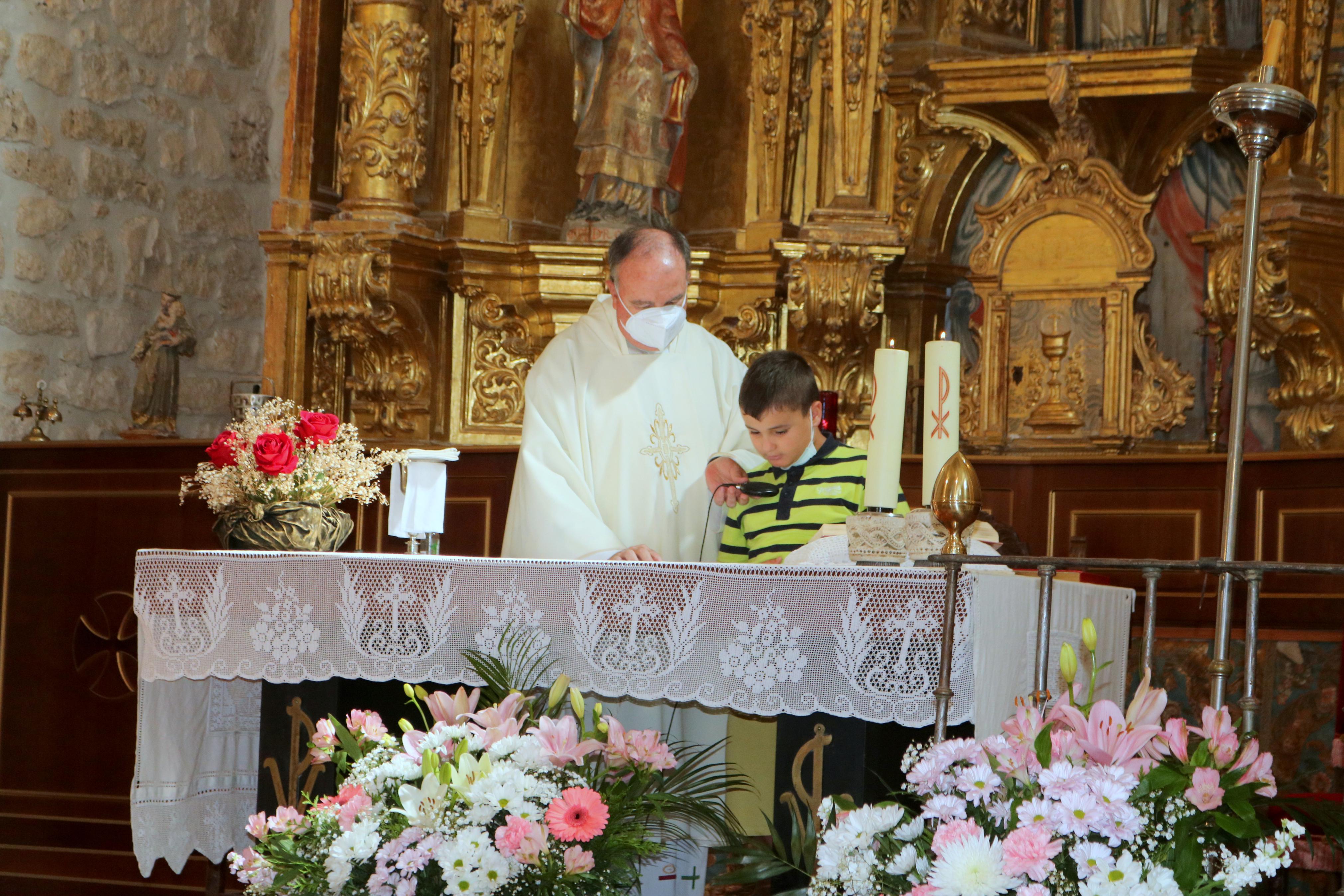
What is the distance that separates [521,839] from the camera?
9.36ft

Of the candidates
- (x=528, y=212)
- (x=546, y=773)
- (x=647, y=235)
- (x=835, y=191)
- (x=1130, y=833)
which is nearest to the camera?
(x=1130, y=833)

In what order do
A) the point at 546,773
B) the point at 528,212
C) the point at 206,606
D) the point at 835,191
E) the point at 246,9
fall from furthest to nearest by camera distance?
the point at 246,9
the point at 528,212
the point at 835,191
the point at 206,606
the point at 546,773

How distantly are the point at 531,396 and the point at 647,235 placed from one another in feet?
1.85

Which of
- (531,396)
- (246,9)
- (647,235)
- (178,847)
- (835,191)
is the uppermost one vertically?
(246,9)

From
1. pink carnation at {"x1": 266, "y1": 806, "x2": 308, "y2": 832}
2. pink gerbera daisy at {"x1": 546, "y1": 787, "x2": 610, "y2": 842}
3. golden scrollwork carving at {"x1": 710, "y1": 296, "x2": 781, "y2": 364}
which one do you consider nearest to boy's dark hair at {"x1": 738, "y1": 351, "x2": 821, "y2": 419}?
pink gerbera daisy at {"x1": 546, "y1": 787, "x2": 610, "y2": 842}

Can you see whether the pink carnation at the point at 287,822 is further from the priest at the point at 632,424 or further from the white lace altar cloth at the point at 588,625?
the priest at the point at 632,424

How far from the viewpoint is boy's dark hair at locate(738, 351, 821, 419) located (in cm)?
406

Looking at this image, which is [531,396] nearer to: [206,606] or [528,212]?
[206,606]

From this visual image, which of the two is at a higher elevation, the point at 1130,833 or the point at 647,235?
the point at 647,235

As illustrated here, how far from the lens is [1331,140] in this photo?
20.1ft

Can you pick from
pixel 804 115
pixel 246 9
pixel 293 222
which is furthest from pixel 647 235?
pixel 246 9

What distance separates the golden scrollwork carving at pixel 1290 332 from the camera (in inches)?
230

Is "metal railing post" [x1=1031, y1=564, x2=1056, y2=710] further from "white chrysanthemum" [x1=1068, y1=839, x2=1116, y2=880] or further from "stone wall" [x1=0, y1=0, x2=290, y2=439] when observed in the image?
"stone wall" [x1=0, y1=0, x2=290, y2=439]

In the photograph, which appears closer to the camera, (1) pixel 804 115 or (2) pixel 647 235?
(2) pixel 647 235
